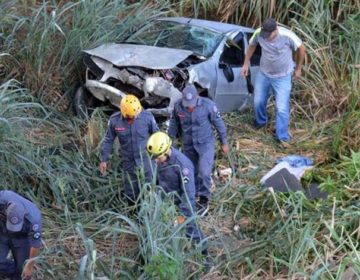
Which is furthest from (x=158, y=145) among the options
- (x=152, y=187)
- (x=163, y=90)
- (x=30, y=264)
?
(x=163, y=90)

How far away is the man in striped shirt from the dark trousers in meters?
4.08

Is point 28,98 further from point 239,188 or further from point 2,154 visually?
point 239,188

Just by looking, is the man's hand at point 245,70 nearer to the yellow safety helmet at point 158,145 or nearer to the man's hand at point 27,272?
the yellow safety helmet at point 158,145

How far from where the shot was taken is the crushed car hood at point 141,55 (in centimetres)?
929

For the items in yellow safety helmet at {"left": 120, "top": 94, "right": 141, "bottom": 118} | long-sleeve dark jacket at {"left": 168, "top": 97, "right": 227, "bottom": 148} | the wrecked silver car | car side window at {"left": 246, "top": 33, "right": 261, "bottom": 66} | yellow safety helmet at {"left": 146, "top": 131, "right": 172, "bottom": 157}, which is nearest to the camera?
yellow safety helmet at {"left": 146, "top": 131, "right": 172, "bottom": 157}

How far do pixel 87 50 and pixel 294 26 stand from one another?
337cm

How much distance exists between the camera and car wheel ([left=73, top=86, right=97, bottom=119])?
378 inches

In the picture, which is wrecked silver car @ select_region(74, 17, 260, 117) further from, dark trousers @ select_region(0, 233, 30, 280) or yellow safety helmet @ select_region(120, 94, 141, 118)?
dark trousers @ select_region(0, 233, 30, 280)

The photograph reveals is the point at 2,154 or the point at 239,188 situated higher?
the point at 2,154

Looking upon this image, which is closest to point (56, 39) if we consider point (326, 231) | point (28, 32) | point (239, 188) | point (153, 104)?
point (28, 32)

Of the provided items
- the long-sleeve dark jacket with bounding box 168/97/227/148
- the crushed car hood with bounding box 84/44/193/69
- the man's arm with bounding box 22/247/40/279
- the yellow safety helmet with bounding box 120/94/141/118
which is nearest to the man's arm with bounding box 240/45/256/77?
the crushed car hood with bounding box 84/44/193/69

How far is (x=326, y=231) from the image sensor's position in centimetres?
654

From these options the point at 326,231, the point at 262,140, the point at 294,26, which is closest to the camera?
the point at 326,231

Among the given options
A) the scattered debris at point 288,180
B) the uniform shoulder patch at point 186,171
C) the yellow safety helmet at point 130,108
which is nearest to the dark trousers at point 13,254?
the uniform shoulder patch at point 186,171
